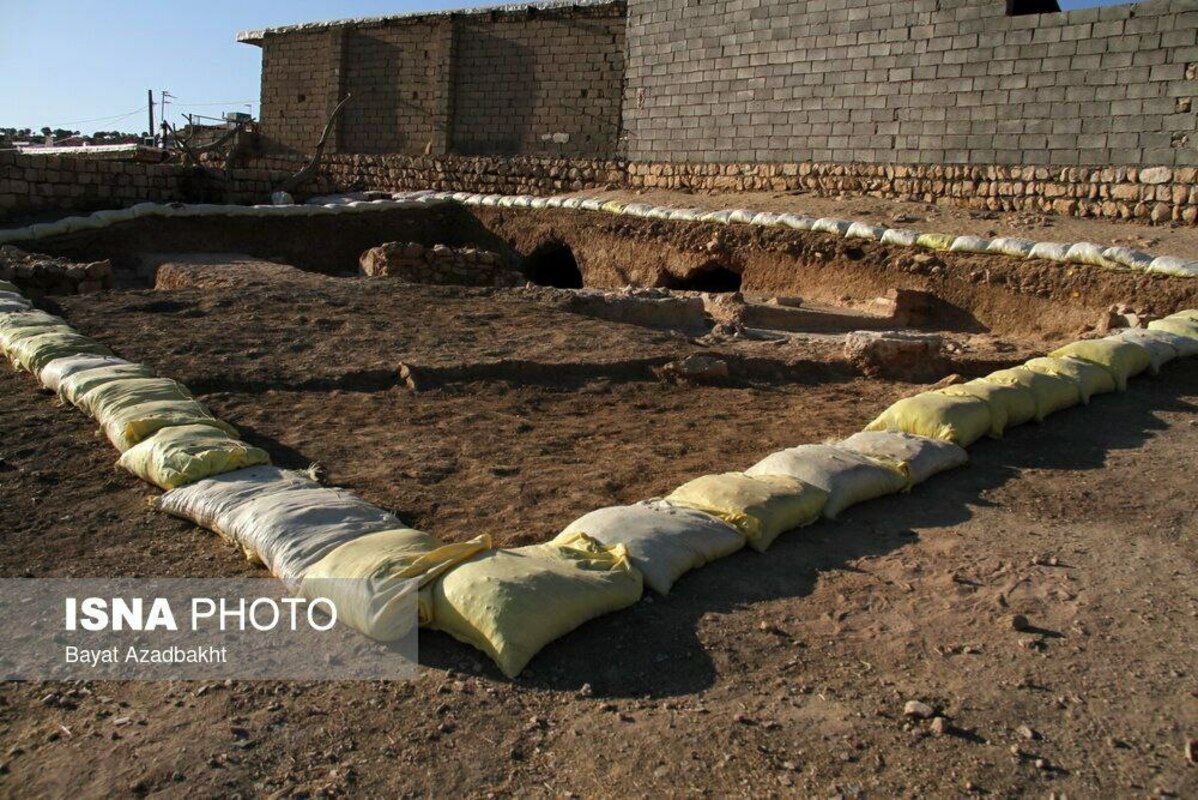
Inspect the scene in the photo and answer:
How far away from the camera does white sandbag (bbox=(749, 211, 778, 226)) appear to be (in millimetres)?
11516

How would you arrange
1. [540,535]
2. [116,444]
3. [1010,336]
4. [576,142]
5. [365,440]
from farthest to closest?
[576,142] < [1010,336] < [365,440] < [116,444] < [540,535]

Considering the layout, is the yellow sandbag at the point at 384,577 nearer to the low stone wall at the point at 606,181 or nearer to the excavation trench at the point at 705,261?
the excavation trench at the point at 705,261

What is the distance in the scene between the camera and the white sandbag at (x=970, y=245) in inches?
385

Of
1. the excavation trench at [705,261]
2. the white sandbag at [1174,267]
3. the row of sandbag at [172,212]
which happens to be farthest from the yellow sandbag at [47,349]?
the white sandbag at [1174,267]

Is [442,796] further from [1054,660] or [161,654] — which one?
[1054,660]

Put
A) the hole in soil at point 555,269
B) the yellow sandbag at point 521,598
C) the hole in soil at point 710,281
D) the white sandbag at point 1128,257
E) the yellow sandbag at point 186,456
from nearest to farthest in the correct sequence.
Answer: the yellow sandbag at point 521,598 < the yellow sandbag at point 186,456 < the white sandbag at point 1128,257 < the hole in soil at point 710,281 < the hole in soil at point 555,269

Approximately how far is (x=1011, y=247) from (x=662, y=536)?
7.20 metres

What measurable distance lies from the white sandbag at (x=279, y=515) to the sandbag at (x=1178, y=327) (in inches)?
236

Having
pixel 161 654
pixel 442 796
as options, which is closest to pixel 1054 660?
pixel 442 796

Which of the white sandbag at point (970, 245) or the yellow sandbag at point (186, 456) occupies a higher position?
the white sandbag at point (970, 245)

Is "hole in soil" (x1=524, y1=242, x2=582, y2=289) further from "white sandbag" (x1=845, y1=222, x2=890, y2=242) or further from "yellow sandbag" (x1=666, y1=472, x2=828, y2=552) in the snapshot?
"yellow sandbag" (x1=666, y1=472, x2=828, y2=552)

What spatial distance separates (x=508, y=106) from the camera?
1775 cm

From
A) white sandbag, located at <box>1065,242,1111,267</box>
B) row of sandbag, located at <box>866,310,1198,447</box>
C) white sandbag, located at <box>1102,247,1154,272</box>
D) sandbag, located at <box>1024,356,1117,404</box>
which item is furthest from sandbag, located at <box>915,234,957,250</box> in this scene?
sandbag, located at <box>1024,356,1117,404</box>

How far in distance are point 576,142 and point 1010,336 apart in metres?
9.27
